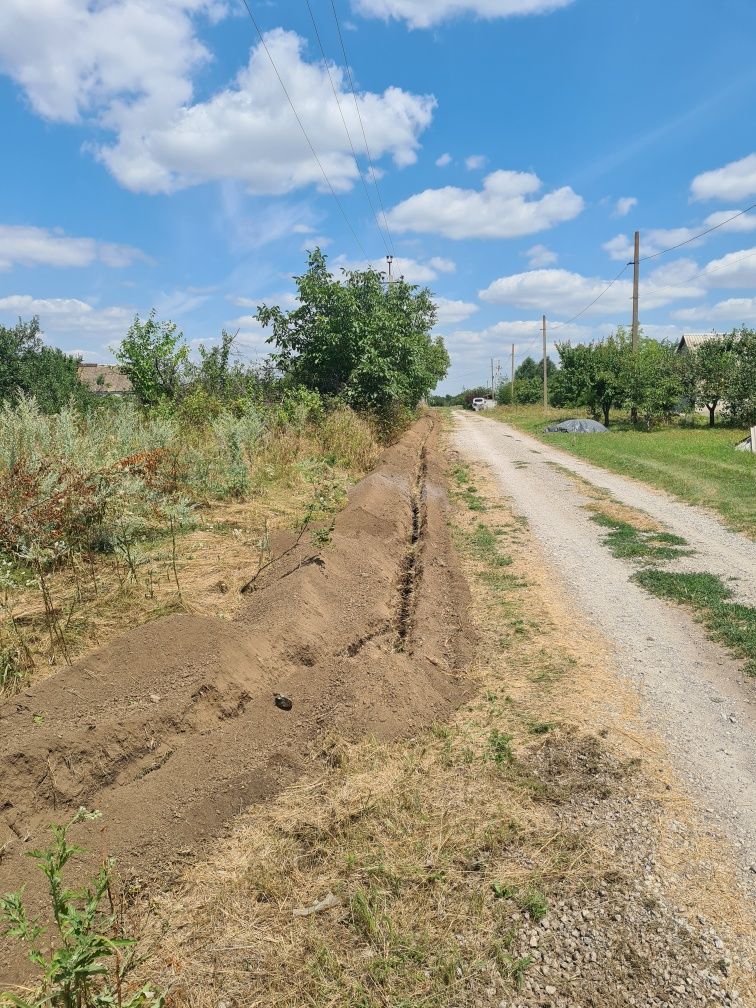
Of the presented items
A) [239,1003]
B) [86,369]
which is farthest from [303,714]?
[86,369]

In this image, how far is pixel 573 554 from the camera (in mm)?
8430

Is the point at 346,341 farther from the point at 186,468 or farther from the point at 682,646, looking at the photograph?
the point at 682,646

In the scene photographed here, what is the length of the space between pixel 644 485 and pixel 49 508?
11.4m

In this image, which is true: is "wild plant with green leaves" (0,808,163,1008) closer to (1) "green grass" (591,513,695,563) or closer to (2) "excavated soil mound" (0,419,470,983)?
(2) "excavated soil mound" (0,419,470,983)

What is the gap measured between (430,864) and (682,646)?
3.34 meters

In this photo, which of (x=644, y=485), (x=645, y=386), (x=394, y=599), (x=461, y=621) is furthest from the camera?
(x=645, y=386)

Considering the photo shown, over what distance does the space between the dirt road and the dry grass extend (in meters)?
0.20

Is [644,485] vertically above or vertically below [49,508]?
below

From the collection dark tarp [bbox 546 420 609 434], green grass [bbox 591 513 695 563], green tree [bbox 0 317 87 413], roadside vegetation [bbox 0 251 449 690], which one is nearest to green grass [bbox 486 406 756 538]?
dark tarp [bbox 546 420 609 434]

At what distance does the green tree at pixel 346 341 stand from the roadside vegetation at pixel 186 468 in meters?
0.04

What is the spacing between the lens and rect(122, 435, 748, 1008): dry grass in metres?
2.55

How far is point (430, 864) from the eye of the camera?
3055 mm

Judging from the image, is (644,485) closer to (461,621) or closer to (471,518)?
(471,518)

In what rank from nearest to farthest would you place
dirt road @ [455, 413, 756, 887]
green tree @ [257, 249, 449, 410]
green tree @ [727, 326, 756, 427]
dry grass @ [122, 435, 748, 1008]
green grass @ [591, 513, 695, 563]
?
dry grass @ [122, 435, 748, 1008], dirt road @ [455, 413, 756, 887], green grass @ [591, 513, 695, 563], green tree @ [257, 249, 449, 410], green tree @ [727, 326, 756, 427]
